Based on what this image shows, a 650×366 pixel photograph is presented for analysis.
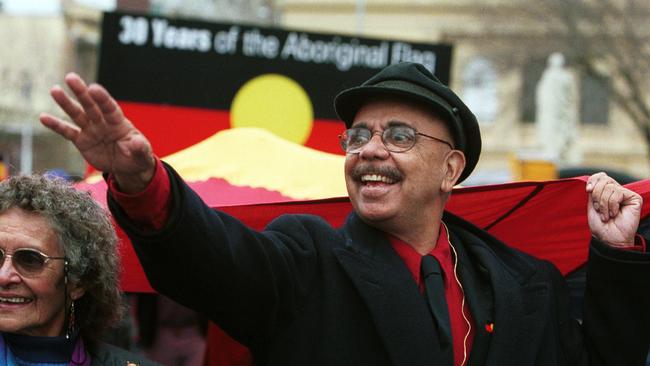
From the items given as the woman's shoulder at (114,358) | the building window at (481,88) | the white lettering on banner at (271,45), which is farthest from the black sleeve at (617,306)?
the building window at (481,88)

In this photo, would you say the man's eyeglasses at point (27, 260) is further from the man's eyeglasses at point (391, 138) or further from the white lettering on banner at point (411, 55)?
the white lettering on banner at point (411, 55)

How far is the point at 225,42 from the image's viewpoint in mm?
7273

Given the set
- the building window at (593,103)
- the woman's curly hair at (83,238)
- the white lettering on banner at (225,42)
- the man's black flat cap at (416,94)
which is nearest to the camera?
the man's black flat cap at (416,94)

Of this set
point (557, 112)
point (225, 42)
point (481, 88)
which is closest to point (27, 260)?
point (225, 42)

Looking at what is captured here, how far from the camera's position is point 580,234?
3.69 meters

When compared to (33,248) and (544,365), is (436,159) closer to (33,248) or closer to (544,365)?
(544,365)

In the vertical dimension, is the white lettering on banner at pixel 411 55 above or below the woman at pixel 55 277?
above

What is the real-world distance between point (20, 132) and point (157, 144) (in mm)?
29810

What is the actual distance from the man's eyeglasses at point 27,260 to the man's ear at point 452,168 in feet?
3.79

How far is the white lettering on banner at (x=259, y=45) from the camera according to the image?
7285 millimetres

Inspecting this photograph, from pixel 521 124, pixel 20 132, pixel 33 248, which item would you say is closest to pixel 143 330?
pixel 33 248

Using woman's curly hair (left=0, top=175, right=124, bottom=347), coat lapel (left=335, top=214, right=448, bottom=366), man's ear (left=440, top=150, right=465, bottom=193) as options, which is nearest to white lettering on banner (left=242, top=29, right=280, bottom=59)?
woman's curly hair (left=0, top=175, right=124, bottom=347)

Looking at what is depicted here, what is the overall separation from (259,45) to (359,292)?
4.70m

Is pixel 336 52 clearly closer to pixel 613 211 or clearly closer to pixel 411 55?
pixel 411 55
